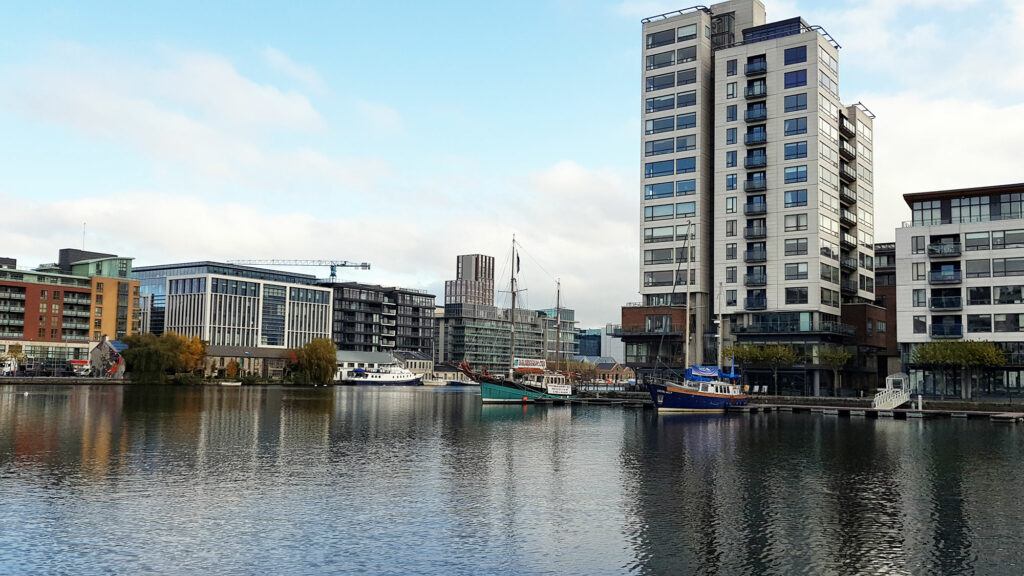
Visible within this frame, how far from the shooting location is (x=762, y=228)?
13088cm

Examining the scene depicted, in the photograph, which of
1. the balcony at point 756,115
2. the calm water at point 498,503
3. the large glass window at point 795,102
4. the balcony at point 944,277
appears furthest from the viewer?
the balcony at point 756,115

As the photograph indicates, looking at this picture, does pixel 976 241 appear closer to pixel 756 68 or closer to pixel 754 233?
pixel 754 233

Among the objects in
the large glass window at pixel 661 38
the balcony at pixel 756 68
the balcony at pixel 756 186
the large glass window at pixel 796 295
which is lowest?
the large glass window at pixel 796 295

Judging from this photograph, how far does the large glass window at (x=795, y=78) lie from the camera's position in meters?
129

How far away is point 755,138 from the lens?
132 metres

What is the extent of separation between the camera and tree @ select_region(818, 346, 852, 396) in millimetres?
121750

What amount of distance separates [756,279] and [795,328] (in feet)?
30.9

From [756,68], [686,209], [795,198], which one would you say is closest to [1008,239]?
[795,198]

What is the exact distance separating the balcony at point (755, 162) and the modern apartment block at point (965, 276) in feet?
74.6

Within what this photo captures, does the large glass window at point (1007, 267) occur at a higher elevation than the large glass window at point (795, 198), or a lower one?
lower

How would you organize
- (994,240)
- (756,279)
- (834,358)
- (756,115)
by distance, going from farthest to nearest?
(756,115)
(756,279)
(834,358)
(994,240)

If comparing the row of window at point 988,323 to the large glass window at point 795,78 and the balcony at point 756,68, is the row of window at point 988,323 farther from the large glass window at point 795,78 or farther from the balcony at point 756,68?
the balcony at point 756,68

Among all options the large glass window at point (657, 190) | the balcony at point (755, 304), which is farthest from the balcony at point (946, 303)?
the large glass window at point (657, 190)

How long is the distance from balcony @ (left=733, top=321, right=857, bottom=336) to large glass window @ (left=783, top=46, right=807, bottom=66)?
130ft
